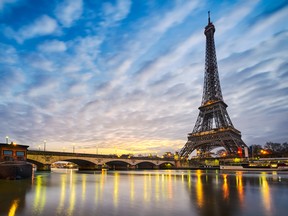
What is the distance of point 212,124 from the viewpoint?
143750mm

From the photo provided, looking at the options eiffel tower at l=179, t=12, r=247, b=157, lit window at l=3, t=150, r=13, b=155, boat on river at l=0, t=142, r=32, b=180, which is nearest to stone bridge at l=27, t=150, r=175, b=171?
eiffel tower at l=179, t=12, r=247, b=157

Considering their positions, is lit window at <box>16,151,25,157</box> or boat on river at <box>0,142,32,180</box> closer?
boat on river at <box>0,142,32,180</box>

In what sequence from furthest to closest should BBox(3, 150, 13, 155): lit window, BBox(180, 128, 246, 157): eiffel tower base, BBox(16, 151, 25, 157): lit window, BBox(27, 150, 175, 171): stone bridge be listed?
BBox(180, 128, 246, 157): eiffel tower base → BBox(27, 150, 175, 171): stone bridge → BBox(16, 151, 25, 157): lit window → BBox(3, 150, 13, 155): lit window

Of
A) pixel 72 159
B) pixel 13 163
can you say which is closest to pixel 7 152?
pixel 13 163

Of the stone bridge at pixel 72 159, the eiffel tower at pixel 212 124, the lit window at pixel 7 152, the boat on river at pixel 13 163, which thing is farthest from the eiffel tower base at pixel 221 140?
the lit window at pixel 7 152

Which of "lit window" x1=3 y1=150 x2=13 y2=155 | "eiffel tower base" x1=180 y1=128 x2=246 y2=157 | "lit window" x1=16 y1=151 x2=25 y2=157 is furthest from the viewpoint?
"eiffel tower base" x1=180 y1=128 x2=246 y2=157

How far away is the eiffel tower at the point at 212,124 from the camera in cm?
12250

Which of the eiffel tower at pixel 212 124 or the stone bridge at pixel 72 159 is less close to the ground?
the eiffel tower at pixel 212 124

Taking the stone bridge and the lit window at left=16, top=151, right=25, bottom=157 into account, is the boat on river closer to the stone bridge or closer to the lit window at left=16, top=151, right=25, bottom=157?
the lit window at left=16, top=151, right=25, bottom=157

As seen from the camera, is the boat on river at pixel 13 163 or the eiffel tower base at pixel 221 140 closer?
the boat on river at pixel 13 163

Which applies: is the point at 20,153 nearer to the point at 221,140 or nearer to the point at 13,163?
the point at 13,163

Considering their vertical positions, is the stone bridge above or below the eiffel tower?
below

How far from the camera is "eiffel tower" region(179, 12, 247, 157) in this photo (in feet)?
402

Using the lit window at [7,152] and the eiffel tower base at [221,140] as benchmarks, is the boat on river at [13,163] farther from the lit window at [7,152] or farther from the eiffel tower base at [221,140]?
the eiffel tower base at [221,140]
